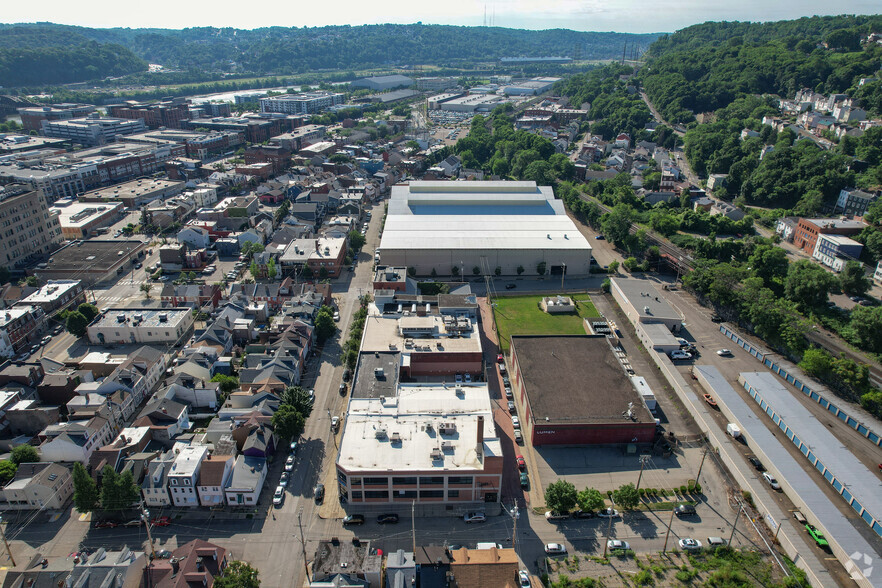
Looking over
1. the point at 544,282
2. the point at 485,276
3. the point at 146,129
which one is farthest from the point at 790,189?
the point at 146,129

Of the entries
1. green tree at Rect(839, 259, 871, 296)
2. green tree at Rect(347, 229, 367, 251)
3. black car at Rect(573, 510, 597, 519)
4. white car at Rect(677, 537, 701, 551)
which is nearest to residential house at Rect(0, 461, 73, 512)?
black car at Rect(573, 510, 597, 519)

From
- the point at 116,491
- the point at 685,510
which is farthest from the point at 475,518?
Answer: the point at 116,491

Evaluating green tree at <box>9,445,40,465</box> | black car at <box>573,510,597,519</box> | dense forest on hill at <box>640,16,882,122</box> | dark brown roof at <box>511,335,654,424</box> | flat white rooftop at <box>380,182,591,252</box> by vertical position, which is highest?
dense forest on hill at <box>640,16,882,122</box>

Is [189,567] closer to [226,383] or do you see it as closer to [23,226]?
[226,383]

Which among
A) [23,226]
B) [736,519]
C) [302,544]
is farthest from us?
[23,226]

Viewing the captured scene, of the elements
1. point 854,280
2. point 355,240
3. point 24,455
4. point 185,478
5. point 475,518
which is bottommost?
point 475,518

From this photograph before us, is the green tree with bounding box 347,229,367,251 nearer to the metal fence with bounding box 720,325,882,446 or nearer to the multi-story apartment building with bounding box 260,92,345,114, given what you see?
the metal fence with bounding box 720,325,882,446
